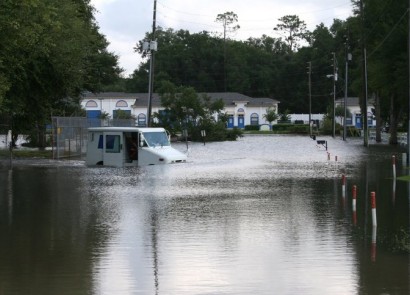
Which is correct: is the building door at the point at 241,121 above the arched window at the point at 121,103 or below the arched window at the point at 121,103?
below

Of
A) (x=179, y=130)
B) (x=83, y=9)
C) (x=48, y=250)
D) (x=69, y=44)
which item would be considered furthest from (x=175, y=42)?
(x=48, y=250)

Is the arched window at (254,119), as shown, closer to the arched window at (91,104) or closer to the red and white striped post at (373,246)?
the arched window at (91,104)

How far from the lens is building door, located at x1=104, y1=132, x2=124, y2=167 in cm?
3666

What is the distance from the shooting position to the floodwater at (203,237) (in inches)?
395

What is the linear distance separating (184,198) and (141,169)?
12792 millimetres

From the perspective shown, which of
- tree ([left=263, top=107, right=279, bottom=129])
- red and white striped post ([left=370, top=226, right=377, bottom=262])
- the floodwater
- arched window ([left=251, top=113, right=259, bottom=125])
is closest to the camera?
the floodwater

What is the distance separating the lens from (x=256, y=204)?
19.4m

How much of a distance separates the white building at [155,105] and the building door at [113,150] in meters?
75.7

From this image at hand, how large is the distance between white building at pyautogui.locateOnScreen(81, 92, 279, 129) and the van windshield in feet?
245

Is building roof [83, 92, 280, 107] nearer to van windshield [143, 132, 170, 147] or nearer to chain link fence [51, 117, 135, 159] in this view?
chain link fence [51, 117, 135, 159]

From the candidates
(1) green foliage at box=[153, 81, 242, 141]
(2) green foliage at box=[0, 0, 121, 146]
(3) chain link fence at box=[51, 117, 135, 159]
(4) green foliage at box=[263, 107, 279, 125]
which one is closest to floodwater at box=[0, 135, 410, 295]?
(2) green foliage at box=[0, 0, 121, 146]

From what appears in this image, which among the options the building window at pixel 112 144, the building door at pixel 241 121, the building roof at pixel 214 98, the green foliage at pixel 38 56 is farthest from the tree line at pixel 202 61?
the building door at pixel 241 121

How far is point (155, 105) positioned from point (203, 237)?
10429cm

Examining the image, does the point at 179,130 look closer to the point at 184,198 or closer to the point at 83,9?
the point at 83,9
